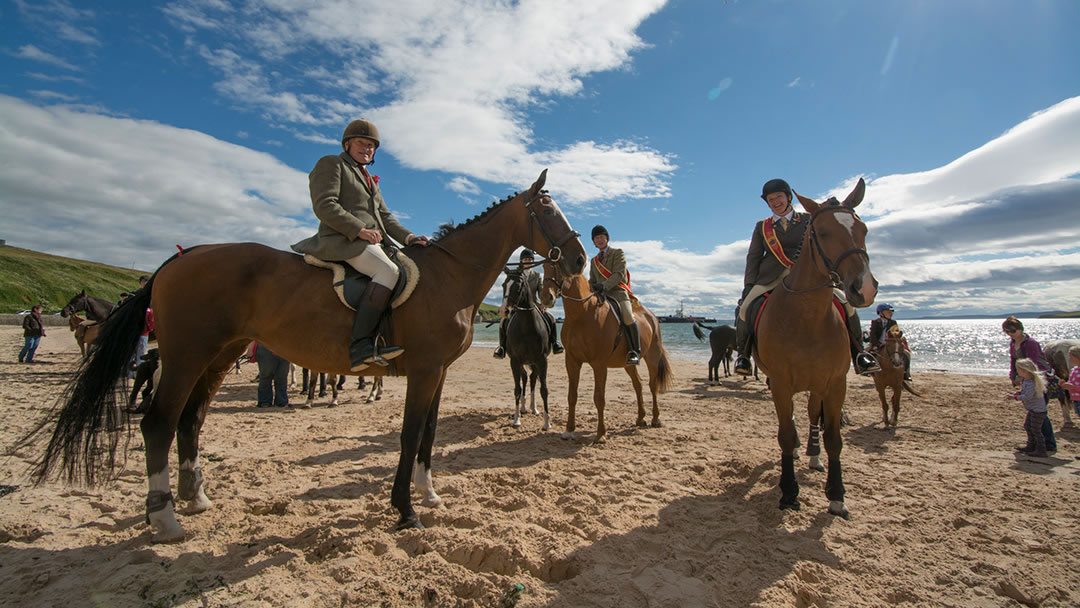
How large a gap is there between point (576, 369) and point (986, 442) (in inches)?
246

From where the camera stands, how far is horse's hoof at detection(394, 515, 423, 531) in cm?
370

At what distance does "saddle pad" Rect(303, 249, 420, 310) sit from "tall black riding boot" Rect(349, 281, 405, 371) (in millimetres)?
77

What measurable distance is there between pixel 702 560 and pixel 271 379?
9.40 m

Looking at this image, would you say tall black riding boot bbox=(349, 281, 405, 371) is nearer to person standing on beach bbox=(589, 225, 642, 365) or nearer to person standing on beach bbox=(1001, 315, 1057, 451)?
person standing on beach bbox=(589, 225, 642, 365)

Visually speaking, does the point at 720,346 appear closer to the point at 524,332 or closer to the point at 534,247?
the point at 524,332

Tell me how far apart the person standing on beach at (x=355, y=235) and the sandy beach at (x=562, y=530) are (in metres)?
1.48

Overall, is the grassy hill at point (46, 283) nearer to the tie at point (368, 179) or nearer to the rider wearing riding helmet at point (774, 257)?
the tie at point (368, 179)

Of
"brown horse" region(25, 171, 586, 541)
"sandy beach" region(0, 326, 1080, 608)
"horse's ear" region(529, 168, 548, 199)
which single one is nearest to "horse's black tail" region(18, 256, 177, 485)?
"brown horse" region(25, 171, 586, 541)

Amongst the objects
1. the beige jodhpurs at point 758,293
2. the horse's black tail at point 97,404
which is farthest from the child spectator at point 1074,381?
the horse's black tail at point 97,404

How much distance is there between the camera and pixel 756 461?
5.95 m

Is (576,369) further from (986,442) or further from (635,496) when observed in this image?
(986,442)

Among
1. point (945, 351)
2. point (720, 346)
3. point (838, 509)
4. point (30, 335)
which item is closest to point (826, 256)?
point (838, 509)

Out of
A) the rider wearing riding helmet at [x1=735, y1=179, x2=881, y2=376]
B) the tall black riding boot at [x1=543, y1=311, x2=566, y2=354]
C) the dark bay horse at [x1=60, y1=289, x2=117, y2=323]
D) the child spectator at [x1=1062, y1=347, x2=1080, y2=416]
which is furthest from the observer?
the dark bay horse at [x1=60, y1=289, x2=117, y2=323]

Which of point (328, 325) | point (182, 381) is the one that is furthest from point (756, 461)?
point (182, 381)
